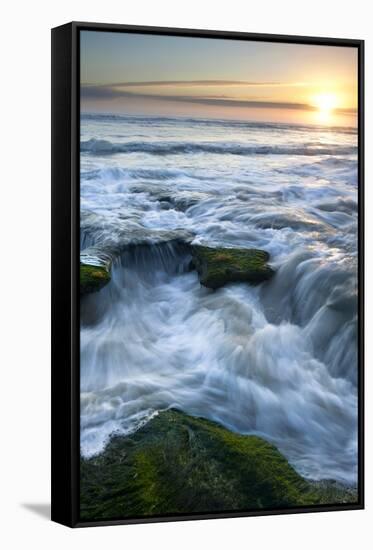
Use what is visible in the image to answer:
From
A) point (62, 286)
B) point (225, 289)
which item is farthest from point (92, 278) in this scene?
point (225, 289)

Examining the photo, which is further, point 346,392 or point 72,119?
point 346,392

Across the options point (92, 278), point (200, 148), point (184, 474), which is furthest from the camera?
point (200, 148)

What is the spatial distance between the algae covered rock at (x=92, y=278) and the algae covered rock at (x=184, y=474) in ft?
2.54

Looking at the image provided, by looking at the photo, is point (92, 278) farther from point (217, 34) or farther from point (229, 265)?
point (217, 34)

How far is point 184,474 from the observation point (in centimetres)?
967

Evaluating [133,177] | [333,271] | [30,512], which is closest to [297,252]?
[333,271]

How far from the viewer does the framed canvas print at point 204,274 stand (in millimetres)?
9547

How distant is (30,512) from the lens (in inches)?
394

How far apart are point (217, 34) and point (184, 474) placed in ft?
7.90

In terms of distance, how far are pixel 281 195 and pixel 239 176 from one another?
0.27m

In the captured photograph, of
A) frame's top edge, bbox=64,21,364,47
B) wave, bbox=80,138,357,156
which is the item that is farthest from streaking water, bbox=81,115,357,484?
frame's top edge, bbox=64,21,364,47

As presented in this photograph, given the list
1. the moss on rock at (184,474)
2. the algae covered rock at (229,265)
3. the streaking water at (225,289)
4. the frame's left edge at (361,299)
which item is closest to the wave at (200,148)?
the streaking water at (225,289)

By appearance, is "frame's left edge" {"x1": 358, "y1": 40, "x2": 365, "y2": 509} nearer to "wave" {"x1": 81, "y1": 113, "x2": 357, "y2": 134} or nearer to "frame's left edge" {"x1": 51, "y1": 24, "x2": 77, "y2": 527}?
"wave" {"x1": 81, "y1": 113, "x2": 357, "y2": 134}

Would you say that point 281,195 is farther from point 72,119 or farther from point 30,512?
point 30,512
